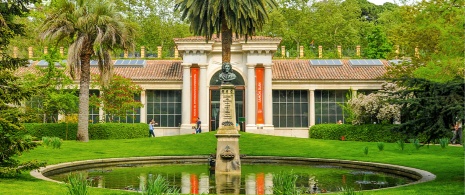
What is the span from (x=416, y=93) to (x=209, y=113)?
3273 cm

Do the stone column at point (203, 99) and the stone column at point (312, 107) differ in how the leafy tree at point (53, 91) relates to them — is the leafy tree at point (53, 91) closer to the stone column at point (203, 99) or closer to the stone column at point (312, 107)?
the stone column at point (203, 99)

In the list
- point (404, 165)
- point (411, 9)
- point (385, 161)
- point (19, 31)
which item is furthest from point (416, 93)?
point (411, 9)

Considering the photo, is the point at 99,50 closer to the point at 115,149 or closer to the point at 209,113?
the point at 115,149

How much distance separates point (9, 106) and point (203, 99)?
105 ft

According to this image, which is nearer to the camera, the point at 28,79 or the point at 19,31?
the point at 19,31

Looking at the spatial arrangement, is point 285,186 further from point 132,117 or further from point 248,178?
point 132,117

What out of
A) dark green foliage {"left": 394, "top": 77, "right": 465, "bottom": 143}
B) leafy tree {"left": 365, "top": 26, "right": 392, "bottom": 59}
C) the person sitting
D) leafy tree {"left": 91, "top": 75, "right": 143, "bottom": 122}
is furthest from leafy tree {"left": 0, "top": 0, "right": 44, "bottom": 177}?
leafy tree {"left": 365, "top": 26, "right": 392, "bottom": 59}

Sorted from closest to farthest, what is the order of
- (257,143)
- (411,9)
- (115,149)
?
(115,149) < (257,143) < (411,9)

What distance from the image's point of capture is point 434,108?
15.4m

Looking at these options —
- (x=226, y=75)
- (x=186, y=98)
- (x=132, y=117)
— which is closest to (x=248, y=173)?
(x=226, y=75)

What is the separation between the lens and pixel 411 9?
135 ft

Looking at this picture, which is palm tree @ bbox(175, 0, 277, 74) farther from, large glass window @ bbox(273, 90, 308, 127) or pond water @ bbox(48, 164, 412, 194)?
large glass window @ bbox(273, 90, 308, 127)

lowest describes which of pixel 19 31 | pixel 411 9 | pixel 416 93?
pixel 416 93

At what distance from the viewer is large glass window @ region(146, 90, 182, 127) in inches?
1984
